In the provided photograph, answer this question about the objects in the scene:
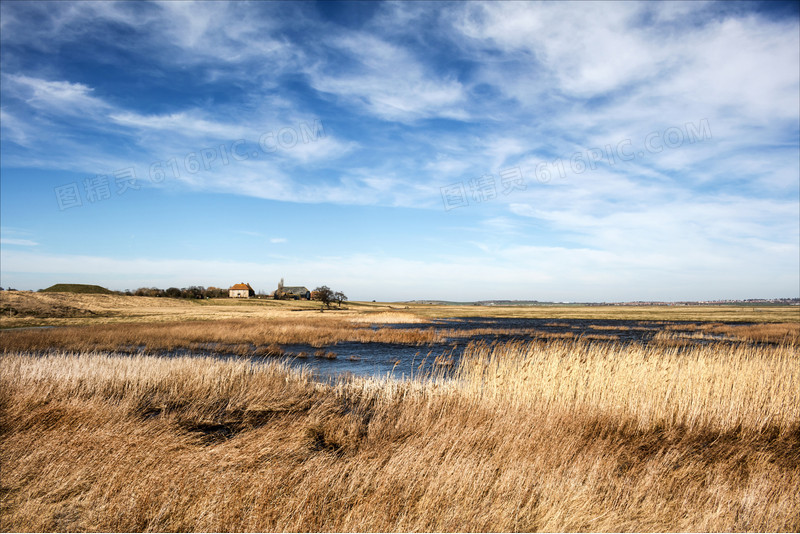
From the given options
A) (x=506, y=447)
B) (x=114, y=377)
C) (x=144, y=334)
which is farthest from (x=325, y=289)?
(x=506, y=447)

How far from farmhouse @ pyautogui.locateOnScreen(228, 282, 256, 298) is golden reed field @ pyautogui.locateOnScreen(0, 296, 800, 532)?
137 meters

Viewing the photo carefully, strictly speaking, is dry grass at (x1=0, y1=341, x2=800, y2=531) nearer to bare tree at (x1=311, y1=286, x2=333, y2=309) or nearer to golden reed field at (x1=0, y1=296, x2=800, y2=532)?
golden reed field at (x1=0, y1=296, x2=800, y2=532)

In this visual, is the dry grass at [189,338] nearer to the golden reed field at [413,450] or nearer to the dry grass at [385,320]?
the golden reed field at [413,450]

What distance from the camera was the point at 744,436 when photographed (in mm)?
8570

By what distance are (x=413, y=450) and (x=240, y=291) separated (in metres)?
150

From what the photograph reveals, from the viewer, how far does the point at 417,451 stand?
648cm

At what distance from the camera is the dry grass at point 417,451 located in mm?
4852

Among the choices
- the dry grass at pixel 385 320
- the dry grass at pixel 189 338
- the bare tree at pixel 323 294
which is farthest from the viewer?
the bare tree at pixel 323 294

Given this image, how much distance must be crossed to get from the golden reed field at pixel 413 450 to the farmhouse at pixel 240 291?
137 m

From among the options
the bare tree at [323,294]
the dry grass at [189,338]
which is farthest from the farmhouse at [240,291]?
the dry grass at [189,338]

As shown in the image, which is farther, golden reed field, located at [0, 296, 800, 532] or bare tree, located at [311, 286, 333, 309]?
bare tree, located at [311, 286, 333, 309]

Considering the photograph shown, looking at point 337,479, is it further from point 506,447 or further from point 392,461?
point 506,447

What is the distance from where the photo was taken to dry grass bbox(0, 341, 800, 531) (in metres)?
4.85

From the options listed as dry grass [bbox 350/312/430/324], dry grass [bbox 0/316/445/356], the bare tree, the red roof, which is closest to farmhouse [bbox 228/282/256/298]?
the red roof
